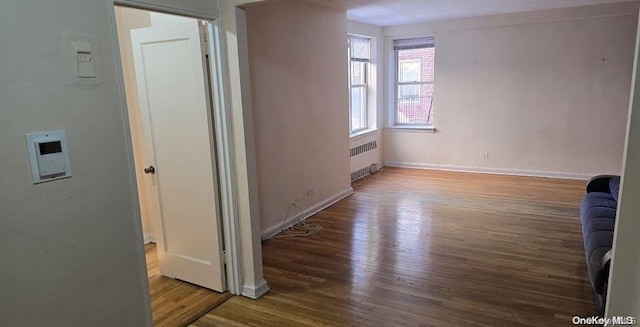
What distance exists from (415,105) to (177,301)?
530 centimetres

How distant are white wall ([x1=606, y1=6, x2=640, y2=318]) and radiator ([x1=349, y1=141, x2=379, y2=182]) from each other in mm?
4437

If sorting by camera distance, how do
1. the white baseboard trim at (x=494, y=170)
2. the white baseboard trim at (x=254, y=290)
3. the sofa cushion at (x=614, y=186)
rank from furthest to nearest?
the white baseboard trim at (x=494, y=170), the sofa cushion at (x=614, y=186), the white baseboard trim at (x=254, y=290)

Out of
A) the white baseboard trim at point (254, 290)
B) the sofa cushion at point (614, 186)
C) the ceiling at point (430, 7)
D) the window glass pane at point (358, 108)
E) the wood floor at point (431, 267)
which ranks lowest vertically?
the wood floor at point (431, 267)

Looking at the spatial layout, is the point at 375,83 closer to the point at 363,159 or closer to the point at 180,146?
the point at 363,159

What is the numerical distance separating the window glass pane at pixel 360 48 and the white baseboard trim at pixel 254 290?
414 centimetres

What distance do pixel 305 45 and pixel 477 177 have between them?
3.50 meters

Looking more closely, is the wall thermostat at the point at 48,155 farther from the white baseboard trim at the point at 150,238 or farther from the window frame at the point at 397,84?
the window frame at the point at 397,84

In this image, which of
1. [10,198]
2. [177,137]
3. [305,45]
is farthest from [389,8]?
[10,198]

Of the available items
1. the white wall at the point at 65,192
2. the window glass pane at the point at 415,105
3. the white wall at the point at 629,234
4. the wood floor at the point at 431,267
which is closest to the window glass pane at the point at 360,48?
the window glass pane at the point at 415,105

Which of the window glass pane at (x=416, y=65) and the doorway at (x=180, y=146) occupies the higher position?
the window glass pane at (x=416, y=65)

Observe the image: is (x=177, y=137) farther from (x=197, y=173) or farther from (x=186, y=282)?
(x=186, y=282)

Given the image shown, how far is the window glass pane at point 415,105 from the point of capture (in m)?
6.93

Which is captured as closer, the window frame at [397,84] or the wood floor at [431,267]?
the wood floor at [431,267]

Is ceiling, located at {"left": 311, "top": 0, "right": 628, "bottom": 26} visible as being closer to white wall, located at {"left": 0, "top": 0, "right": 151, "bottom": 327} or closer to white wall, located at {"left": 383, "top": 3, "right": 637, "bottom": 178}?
white wall, located at {"left": 383, "top": 3, "right": 637, "bottom": 178}
